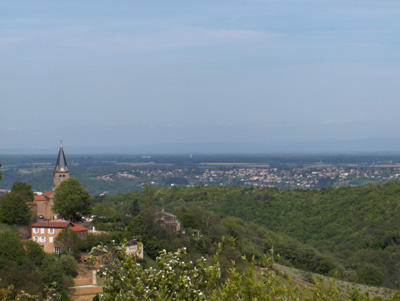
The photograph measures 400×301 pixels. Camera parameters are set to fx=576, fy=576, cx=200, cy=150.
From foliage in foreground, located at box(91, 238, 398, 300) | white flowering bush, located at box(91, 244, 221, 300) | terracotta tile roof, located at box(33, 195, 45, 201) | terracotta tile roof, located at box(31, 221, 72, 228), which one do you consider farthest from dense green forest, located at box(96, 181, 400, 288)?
white flowering bush, located at box(91, 244, 221, 300)

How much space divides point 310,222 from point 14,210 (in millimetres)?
44881

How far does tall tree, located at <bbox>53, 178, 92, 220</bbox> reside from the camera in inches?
1658

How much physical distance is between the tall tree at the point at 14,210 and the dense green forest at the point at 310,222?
1118 cm

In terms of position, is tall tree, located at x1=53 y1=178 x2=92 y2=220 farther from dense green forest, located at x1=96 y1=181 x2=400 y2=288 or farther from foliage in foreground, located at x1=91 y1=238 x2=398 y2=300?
foliage in foreground, located at x1=91 y1=238 x2=398 y2=300

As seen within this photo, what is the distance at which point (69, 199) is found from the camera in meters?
42.0

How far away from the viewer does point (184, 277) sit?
11.3 metres

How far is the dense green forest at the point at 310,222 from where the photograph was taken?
51.4m

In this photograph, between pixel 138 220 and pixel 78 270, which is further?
pixel 138 220

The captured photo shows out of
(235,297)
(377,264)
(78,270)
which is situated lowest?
(377,264)

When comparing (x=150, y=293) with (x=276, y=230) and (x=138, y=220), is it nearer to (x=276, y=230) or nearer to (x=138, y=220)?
(x=138, y=220)

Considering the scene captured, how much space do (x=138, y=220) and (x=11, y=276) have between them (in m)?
14.0

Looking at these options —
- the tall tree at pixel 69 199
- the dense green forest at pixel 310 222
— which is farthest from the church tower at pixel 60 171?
the dense green forest at pixel 310 222

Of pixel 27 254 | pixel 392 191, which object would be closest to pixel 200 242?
pixel 27 254

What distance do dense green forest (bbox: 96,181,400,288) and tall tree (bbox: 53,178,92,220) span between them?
7.96 metres
